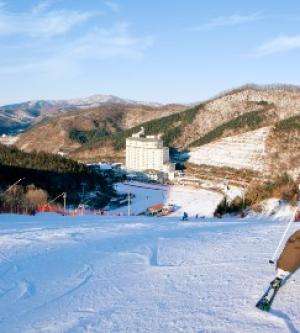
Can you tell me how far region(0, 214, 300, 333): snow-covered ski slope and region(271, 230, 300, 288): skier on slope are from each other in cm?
19

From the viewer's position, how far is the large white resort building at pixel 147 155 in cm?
12519

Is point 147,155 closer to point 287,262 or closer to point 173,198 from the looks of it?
point 173,198

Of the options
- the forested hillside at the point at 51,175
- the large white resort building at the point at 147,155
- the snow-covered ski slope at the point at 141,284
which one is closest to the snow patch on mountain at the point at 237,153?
the large white resort building at the point at 147,155

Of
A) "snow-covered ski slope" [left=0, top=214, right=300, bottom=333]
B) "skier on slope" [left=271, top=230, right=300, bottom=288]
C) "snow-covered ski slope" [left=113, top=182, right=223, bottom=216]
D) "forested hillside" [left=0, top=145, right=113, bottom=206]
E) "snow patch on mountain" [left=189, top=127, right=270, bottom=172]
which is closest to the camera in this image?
"snow-covered ski slope" [left=0, top=214, right=300, bottom=333]

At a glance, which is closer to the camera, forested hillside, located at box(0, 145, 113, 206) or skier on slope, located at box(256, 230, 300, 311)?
skier on slope, located at box(256, 230, 300, 311)

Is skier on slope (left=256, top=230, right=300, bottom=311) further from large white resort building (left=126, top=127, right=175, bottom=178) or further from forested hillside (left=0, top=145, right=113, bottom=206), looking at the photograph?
large white resort building (left=126, top=127, right=175, bottom=178)

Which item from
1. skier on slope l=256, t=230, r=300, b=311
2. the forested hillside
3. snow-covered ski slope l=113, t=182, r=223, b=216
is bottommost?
snow-covered ski slope l=113, t=182, r=223, b=216

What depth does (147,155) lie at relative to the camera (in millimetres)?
128875

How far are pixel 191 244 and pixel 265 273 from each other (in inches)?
97.8

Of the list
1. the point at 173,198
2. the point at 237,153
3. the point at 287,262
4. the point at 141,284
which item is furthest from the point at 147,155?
→ the point at 287,262

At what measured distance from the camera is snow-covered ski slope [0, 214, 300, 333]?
4504mm

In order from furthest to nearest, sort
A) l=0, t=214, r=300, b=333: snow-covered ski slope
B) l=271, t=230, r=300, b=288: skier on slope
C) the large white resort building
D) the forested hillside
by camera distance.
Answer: the large white resort building < the forested hillside < l=271, t=230, r=300, b=288: skier on slope < l=0, t=214, r=300, b=333: snow-covered ski slope

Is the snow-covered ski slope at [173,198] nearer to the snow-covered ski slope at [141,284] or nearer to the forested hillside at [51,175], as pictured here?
the forested hillside at [51,175]

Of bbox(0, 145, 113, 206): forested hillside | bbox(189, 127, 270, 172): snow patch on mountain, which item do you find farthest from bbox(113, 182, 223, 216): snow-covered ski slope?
bbox(189, 127, 270, 172): snow patch on mountain
